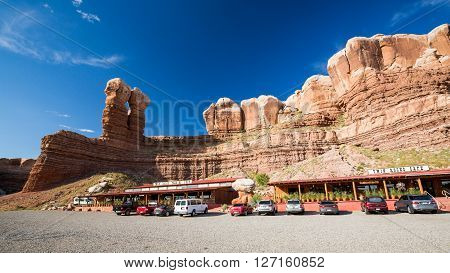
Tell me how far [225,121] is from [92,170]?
47070 mm

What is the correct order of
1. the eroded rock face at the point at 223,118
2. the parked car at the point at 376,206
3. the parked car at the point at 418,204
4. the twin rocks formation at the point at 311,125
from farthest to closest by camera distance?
1. the eroded rock face at the point at 223,118
2. the twin rocks formation at the point at 311,125
3. the parked car at the point at 376,206
4. the parked car at the point at 418,204

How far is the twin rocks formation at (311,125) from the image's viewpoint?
5306 centimetres

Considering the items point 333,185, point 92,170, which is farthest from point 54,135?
point 333,185

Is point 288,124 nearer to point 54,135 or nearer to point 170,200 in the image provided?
point 170,200

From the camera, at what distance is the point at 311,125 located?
73375mm

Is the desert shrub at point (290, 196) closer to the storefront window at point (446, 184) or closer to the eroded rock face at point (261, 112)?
the storefront window at point (446, 184)

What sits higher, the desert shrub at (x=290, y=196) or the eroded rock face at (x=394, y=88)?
the eroded rock face at (x=394, y=88)

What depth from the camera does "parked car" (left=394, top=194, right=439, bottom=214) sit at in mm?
20656

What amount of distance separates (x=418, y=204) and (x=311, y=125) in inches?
2126

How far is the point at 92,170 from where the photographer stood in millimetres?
62281

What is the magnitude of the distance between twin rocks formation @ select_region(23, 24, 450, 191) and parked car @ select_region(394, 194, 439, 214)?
1110 inches

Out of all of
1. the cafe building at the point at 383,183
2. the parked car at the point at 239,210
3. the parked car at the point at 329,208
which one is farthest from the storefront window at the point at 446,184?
the parked car at the point at 239,210

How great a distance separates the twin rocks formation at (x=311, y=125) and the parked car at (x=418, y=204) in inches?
1110

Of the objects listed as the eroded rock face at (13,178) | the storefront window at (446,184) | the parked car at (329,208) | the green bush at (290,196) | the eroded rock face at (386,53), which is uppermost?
the eroded rock face at (386,53)
